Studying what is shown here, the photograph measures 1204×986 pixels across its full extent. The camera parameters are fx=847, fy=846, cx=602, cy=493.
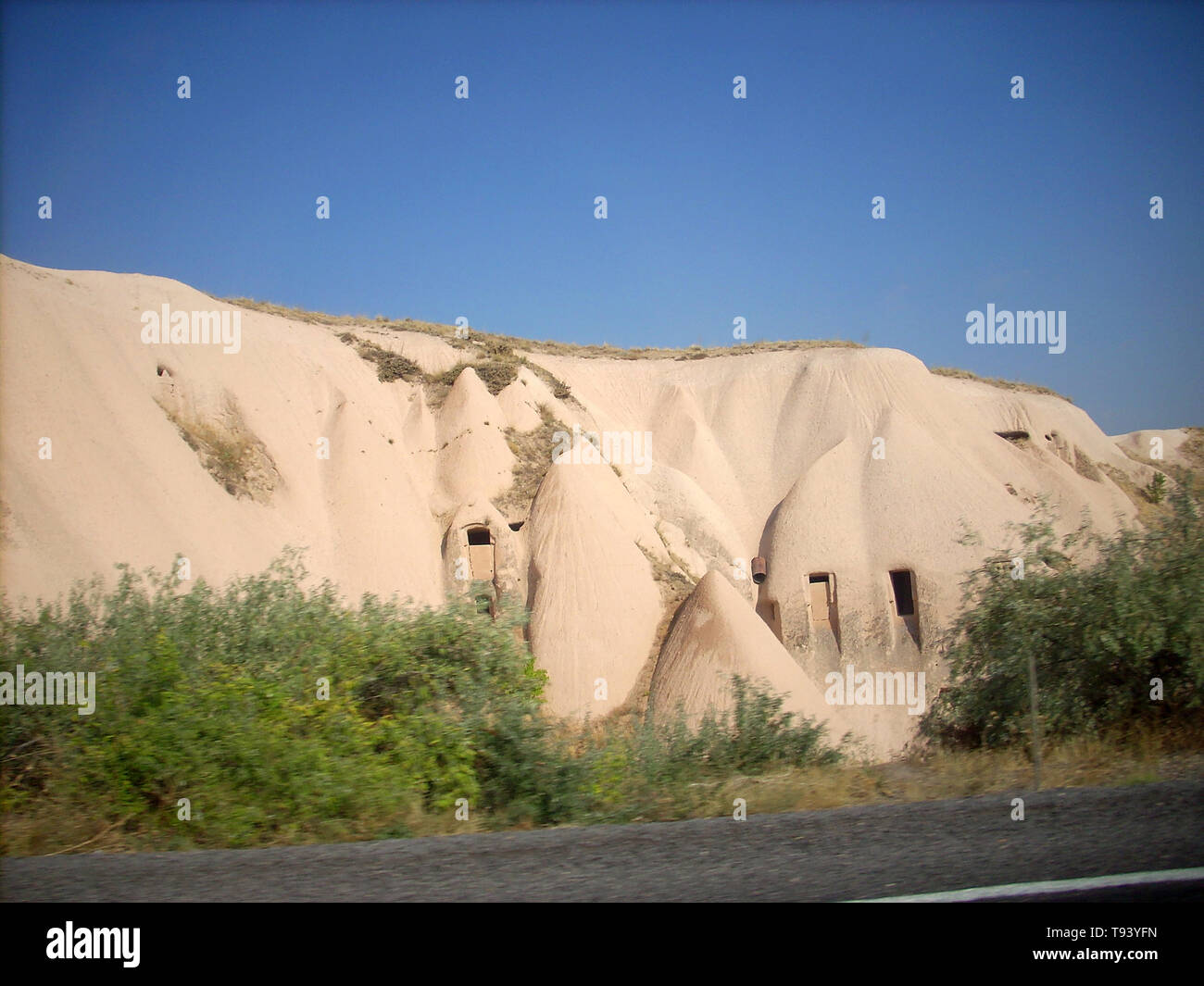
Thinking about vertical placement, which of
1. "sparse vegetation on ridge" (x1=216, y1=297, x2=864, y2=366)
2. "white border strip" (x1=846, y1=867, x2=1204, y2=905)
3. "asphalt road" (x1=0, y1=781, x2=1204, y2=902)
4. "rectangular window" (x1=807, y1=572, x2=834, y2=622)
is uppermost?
"sparse vegetation on ridge" (x1=216, y1=297, x2=864, y2=366)

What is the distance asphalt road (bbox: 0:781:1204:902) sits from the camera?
4.61m

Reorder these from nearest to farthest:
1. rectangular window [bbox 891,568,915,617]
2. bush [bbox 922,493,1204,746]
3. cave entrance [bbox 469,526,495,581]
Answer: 1. bush [bbox 922,493,1204,746]
2. cave entrance [bbox 469,526,495,581]
3. rectangular window [bbox 891,568,915,617]

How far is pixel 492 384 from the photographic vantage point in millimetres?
32688

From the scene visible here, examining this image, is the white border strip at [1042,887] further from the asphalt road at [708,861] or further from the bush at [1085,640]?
the bush at [1085,640]

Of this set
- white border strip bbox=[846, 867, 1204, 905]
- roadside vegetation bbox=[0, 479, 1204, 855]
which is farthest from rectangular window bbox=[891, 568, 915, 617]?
white border strip bbox=[846, 867, 1204, 905]

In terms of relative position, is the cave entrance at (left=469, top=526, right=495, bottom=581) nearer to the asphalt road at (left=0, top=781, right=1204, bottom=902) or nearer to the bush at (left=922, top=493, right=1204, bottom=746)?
the bush at (left=922, top=493, right=1204, bottom=746)

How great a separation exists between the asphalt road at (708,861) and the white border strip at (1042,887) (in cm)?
7

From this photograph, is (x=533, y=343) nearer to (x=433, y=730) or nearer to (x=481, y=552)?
(x=481, y=552)

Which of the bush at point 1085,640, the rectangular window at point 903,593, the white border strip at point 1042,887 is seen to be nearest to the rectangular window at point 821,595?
the rectangular window at point 903,593

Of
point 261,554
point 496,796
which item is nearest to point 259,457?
point 261,554

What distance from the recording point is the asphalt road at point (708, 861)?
4.61 meters

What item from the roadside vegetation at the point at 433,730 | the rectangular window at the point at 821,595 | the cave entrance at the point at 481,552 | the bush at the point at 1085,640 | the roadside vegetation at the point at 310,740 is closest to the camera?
the roadside vegetation at the point at 310,740

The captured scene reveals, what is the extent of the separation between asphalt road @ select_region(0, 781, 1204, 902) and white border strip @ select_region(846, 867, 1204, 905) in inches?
2.7
